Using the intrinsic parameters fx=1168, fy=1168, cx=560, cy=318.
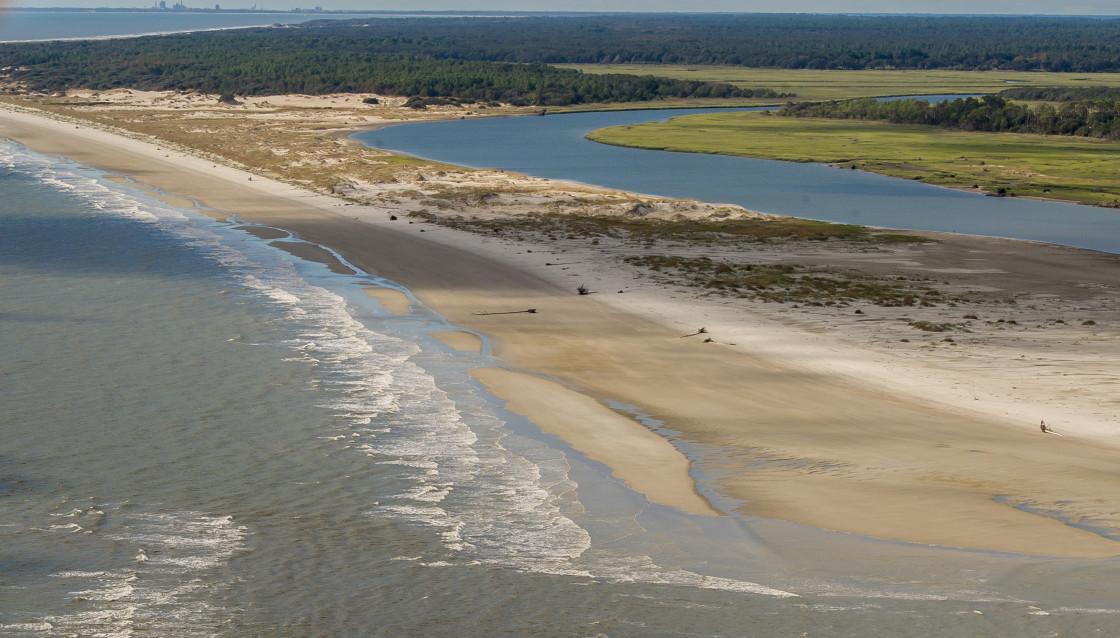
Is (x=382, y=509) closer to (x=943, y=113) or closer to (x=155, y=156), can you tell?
(x=155, y=156)

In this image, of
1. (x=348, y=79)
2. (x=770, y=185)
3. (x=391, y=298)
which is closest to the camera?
(x=391, y=298)

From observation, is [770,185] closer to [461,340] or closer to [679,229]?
[679,229]

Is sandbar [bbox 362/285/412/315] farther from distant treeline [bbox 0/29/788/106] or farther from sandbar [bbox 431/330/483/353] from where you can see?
distant treeline [bbox 0/29/788/106]

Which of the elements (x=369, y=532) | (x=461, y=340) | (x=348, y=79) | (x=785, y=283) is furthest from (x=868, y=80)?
(x=369, y=532)

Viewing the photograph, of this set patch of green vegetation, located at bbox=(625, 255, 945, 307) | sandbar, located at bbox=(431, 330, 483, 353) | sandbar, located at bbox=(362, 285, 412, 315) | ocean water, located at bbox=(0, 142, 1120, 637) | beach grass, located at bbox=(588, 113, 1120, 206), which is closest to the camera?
ocean water, located at bbox=(0, 142, 1120, 637)

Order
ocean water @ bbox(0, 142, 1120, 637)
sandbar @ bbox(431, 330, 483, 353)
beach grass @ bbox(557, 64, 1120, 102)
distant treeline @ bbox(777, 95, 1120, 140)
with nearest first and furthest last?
ocean water @ bbox(0, 142, 1120, 637), sandbar @ bbox(431, 330, 483, 353), distant treeline @ bbox(777, 95, 1120, 140), beach grass @ bbox(557, 64, 1120, 102)

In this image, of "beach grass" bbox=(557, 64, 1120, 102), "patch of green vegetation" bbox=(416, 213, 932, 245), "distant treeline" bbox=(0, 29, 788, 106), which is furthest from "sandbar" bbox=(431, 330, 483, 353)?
"beach grass" bbox=(557, 64, 1120, 102)

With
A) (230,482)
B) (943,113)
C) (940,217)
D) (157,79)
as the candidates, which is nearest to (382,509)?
(230,482)
